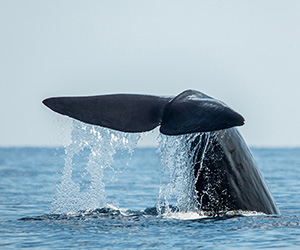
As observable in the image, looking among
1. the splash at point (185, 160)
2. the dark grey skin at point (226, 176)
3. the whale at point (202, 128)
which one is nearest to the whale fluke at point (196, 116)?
the whale at point (202, 128)

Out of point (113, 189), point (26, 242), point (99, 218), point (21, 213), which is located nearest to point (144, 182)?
point (113, 189)

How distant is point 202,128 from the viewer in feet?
21.9

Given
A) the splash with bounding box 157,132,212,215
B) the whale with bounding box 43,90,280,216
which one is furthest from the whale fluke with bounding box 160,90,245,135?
the splash with bounding box 157,132,212,215

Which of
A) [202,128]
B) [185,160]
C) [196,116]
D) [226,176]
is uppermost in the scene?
[196,116]

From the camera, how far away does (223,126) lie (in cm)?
651

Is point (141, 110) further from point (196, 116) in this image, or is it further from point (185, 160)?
point (185, 160)

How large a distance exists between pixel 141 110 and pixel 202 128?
101cm

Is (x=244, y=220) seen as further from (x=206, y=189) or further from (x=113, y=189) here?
(x=113, y=189)

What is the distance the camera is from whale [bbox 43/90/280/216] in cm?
684

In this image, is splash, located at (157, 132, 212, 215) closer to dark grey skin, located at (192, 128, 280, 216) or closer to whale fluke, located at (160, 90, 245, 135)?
Result: dark grey skin, located at (192, 128, 280, 216)

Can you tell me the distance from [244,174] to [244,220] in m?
0.57

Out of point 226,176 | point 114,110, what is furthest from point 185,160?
point 114,110

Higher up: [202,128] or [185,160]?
[202,128]

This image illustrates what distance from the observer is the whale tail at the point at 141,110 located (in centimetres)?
688
